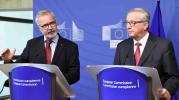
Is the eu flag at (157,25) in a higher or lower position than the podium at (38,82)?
higher

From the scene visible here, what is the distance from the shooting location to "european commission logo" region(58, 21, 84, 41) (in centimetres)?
462

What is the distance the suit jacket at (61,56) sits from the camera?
2856 millimetres

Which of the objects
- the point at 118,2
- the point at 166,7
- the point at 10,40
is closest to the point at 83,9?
the point at 118,2

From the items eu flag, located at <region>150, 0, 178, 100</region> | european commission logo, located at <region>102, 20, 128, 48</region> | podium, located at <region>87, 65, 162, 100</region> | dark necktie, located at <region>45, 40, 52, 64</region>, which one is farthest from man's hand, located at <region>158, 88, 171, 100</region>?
european commission logo, located at <region>102, 20, 128, 48</region>

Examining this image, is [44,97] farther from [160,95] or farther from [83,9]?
[83,9]

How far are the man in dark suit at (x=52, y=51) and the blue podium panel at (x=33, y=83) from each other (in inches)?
18.5

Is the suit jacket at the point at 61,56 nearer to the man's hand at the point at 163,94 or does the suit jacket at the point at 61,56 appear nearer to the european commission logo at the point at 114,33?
the man's hand at the point at 163,94

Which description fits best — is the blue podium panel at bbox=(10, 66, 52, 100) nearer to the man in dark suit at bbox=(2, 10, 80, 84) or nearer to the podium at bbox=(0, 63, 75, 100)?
the podium at bbox=(0, 63, 75, 100)

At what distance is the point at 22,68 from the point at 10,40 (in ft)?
17.4

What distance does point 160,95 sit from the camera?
225 centimetres

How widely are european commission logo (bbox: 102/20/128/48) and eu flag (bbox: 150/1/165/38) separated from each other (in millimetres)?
550

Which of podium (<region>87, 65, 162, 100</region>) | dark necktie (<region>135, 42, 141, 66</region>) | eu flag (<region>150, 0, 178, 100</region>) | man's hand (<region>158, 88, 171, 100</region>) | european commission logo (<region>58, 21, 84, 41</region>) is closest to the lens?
podium (<region>87, 65, 162, 100</region>)

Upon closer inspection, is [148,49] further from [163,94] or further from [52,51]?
[52,51]

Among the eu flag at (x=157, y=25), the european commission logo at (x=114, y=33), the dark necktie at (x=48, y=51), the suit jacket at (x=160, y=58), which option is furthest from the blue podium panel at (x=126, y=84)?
the european commission logo at (x=114, y=33)
